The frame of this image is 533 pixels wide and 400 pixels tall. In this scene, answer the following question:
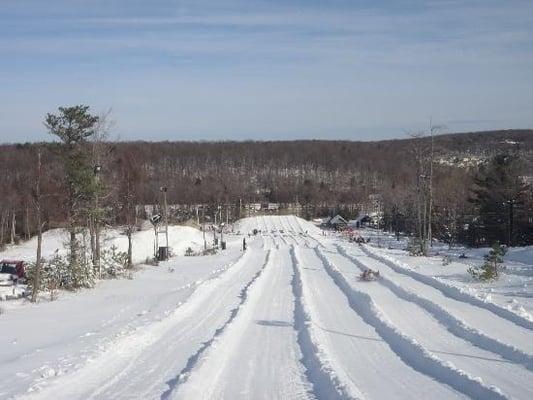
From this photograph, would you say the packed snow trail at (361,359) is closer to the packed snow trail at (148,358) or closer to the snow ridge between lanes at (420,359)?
the snow ridge between lanes at (420,359)

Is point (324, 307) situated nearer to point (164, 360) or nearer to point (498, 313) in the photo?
point (498, 313)

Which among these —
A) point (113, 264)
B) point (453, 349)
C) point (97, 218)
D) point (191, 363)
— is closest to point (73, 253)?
point (113, 264)

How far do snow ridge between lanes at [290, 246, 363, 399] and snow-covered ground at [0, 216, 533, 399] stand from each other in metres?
0.03

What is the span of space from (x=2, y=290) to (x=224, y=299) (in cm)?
941

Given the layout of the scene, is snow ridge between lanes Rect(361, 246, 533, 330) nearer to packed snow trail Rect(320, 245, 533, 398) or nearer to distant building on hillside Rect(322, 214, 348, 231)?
packed snow trail Rect(320, 245, 533, 398)

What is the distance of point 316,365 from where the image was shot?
9578mm

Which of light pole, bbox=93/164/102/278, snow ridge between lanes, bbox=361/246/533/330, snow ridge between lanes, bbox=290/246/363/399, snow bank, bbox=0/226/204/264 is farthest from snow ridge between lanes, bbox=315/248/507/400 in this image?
snow bank, bbox=0/226/204/264

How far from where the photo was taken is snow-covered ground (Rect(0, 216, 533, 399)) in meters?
8.29

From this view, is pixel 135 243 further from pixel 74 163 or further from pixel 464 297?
pixel 464 297

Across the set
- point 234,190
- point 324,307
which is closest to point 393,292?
point 324,307

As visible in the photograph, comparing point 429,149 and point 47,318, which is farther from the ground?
point 429,149

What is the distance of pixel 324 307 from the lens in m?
16.7

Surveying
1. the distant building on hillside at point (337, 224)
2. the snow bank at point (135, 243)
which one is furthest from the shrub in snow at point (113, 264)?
the distant building on hillside at point (337, 224)

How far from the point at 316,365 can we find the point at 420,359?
162 centimetres
